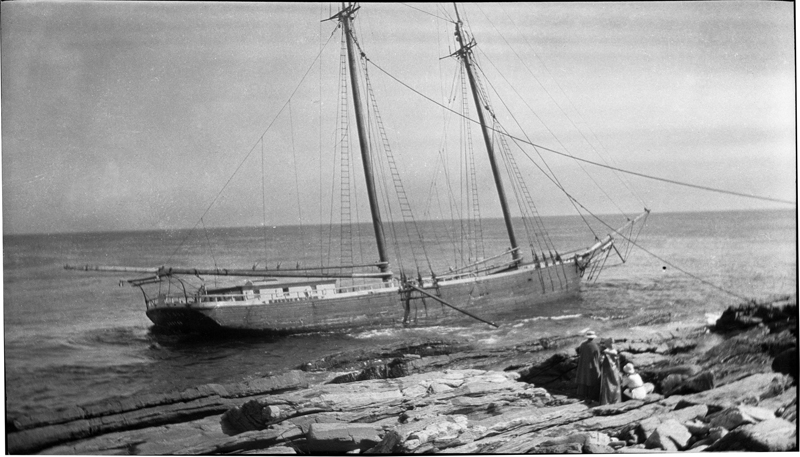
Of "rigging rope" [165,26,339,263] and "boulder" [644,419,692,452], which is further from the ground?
"rigging rope" [165,26,339,263]

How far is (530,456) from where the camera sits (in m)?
6.74

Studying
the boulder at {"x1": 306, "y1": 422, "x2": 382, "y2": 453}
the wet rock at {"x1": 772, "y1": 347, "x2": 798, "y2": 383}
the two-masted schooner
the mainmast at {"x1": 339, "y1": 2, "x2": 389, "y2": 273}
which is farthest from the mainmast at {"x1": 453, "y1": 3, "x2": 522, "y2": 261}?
the wet rock at {"x1": 772, "y1": 347, "x2": 798, "y2": 383}

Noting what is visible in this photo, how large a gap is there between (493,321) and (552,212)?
162cm

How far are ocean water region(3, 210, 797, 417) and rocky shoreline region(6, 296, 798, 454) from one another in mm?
199

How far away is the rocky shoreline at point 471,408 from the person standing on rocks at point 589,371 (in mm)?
166

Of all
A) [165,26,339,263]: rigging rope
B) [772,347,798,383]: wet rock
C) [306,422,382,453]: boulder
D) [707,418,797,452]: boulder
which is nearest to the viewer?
[306,422,382,453]: boulder

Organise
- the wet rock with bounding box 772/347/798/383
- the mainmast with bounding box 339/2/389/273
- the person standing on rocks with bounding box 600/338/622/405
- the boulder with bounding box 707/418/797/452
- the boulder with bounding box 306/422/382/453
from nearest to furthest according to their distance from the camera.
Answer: the boulder with bounding box 306/422/382/453, the boulder with bounding box 707/418/797/452, the person standing on rocks with bounding box 600/338/622/405, the wet rock with bounding box 772/347/798/383, the mainmast with bounding box 339/2/389/273

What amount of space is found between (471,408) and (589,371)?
1426mm

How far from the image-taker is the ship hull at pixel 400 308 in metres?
6.95

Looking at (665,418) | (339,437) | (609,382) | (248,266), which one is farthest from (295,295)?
(665,418)

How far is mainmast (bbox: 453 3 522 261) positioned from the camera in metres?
7.50

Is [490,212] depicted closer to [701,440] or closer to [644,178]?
[644,178]

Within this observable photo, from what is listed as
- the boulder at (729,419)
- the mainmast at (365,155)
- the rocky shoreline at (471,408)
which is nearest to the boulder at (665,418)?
Result: the rocky shoreline at (471,408)

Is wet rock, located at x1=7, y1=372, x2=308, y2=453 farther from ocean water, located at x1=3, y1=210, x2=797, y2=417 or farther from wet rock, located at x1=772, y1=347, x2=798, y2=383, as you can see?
wet rock, located at x1=772, y1=347, x2=798, y2=383
